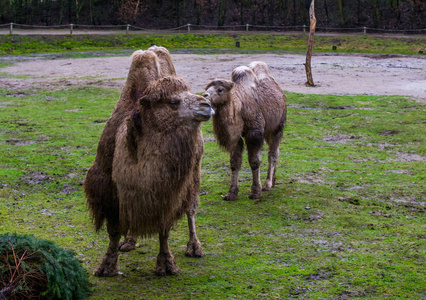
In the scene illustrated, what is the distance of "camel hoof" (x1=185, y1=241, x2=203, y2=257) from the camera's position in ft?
21.2

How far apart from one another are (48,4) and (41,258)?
154 feet

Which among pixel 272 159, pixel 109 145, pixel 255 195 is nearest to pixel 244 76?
pixel 272 159

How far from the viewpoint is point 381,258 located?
6379mm

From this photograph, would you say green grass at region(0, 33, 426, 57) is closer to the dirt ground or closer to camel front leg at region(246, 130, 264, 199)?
the dirt ground

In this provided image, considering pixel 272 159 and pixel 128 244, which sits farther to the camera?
pixel 272 159

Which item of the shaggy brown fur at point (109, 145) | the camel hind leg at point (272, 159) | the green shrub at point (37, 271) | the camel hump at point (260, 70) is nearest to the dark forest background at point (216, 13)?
the camel hump at point (260, 70)

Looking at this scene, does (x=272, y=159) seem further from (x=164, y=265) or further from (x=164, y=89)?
(x=164, y=89)

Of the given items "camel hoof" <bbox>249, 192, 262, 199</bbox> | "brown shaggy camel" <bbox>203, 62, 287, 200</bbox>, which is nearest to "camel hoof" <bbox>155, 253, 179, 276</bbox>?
"brown shaggy camel" <bbox>203, 62, 287, 200</bbox>

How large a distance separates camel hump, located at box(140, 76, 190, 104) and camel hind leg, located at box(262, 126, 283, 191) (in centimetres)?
469

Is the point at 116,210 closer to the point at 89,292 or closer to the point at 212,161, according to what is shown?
the point at 89,292

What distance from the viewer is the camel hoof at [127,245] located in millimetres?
6613

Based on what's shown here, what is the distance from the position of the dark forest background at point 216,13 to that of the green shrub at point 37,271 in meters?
41.1

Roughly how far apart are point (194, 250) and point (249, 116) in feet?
10.6

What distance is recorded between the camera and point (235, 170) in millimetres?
9008
